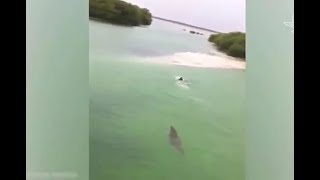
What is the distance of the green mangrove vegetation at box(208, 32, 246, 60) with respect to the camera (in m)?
1.84

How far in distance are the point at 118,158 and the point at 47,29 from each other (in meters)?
0.54

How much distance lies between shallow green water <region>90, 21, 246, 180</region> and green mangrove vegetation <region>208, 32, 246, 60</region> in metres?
0.05

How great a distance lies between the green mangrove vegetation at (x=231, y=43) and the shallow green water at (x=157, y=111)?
5cm

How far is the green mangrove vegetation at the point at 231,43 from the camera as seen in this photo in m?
1.84

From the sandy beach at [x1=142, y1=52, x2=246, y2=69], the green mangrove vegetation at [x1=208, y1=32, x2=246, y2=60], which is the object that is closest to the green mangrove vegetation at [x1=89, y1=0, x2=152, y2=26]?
the sandy beach at [x1=142, y1=52, x2=246, y2=69]

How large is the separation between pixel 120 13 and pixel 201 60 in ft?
1.18

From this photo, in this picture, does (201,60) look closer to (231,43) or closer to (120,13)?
(231,43)

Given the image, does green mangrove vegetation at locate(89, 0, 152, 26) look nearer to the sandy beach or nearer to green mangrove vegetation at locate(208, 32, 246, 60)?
the sandy beach

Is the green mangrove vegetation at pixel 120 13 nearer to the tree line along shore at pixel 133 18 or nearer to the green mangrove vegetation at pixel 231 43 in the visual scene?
the tree line along shore at pixel 133 18

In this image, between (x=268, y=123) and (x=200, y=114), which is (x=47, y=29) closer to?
(x=200, y=114)
